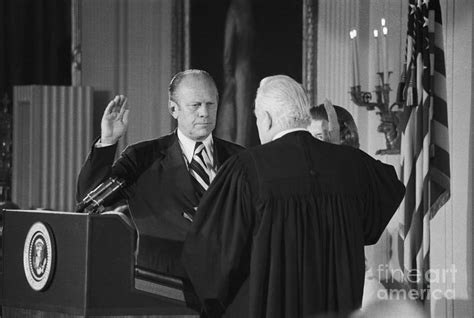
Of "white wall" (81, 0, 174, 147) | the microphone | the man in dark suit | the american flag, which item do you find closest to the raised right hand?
→ the man in dark suit

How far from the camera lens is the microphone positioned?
4105 mm

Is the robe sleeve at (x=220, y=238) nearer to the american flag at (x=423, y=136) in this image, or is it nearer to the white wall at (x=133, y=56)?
the american flag at (x=423, y=136)

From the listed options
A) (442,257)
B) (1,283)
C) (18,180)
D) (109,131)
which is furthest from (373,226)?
(18,180)

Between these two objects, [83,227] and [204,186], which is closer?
[83,227]

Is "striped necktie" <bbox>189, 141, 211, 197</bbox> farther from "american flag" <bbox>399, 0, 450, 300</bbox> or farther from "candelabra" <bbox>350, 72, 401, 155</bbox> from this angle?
"candelabra" <bbox>350, 72, 401, 155</bbox>

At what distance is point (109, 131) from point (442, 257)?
10.0 feet

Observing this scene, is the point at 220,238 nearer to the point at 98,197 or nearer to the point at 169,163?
the point at 98,197

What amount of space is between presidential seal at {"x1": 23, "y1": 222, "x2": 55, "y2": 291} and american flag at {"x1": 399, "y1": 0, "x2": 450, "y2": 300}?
260cm

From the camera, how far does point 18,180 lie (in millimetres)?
10164

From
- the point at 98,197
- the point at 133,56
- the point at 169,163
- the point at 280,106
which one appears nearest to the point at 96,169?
the point at 98,197

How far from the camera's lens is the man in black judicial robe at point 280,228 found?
12.7 ft

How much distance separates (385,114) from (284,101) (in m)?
3.01

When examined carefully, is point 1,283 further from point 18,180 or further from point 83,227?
point 18,180

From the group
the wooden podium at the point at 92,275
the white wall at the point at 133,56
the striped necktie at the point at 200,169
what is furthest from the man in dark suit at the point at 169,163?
the white wall at the point at 133,56
